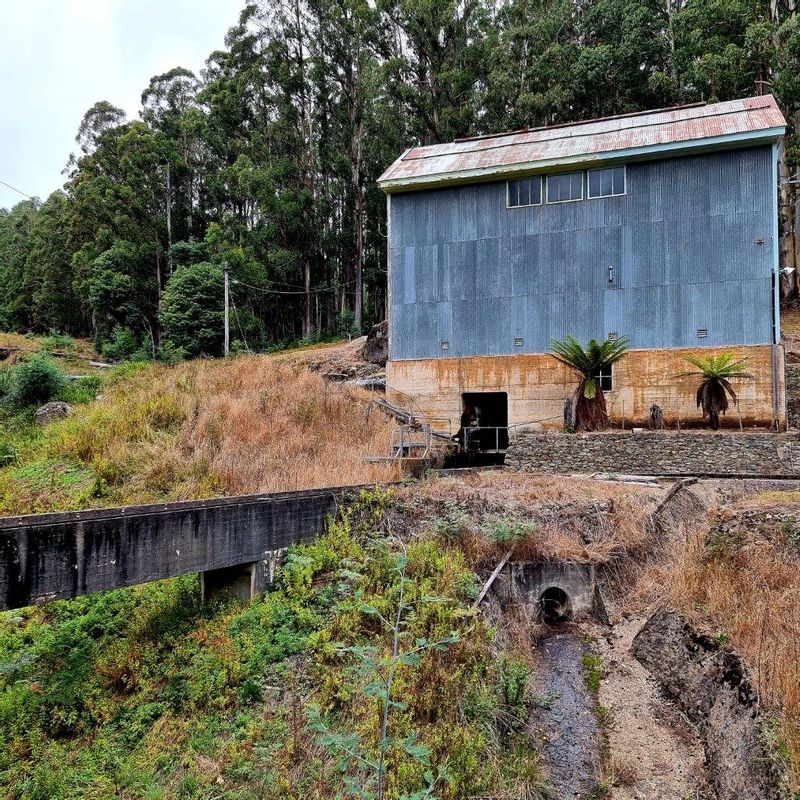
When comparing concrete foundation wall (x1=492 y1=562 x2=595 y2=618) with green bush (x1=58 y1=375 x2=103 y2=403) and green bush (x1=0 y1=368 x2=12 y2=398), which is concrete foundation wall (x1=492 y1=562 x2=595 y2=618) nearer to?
green bush (x1=58 y1=375 x2=103 y2=403)

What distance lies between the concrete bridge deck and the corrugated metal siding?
9819mm

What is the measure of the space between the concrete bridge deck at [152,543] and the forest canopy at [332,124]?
1914 centimetres

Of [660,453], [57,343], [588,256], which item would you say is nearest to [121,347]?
[57,343]

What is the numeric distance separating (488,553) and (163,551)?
4048 mm

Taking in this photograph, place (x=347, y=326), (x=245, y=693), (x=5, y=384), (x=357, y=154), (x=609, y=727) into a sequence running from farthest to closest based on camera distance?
(x=357, y=154), (x=347, y=326), (x=5, y=384), (x=609, y=727), (x=245, y=693)

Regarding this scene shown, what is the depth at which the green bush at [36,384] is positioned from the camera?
45.1 feet

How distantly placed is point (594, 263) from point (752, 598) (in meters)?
11.3

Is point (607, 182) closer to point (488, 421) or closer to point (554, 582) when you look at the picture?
point (488, 421)

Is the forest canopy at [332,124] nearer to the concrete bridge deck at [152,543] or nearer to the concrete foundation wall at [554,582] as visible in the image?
the concrete bridge deck at [152,543]

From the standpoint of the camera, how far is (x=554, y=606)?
294 inches

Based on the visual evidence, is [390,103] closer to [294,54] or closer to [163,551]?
[294,54]

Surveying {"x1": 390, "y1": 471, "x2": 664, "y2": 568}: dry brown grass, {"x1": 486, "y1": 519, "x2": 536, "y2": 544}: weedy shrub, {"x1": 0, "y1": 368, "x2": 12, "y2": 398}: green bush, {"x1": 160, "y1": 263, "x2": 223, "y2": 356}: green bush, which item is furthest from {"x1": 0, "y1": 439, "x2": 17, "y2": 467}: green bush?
{"x1": 160, "y1": 263, "x2": 223, "y2": 356}: green bush

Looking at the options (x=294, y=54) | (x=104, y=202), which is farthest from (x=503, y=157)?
(x=104, y=202)

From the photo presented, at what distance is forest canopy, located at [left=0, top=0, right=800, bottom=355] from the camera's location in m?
24.5
